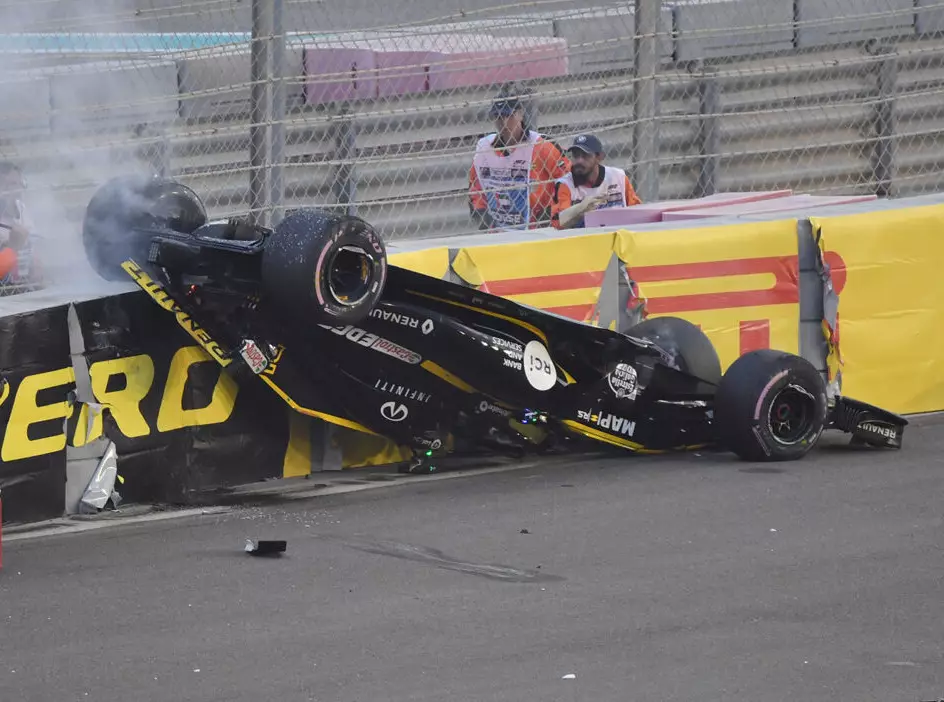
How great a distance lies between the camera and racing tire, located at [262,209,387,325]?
21.7 feet

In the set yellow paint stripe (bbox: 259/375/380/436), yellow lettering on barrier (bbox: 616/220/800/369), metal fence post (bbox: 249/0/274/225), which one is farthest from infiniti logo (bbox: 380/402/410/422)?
yellow lettering on barrier (bbox: 616/220/800/369)

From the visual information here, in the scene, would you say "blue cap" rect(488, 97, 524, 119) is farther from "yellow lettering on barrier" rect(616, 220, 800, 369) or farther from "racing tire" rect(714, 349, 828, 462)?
"racing tire" rect(714, 349, 828, 462)

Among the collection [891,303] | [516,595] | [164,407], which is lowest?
[516,595]

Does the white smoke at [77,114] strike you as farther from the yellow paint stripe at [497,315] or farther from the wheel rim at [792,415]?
the wheel rim at [792,415]

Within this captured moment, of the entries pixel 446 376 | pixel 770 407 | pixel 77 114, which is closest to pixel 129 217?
pixel 77 114

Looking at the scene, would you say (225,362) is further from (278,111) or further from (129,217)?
(278,111)

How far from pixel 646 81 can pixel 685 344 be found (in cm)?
238

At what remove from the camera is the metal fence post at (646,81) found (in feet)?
32.3

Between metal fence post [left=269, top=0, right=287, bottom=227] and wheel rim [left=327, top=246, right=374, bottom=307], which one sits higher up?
metal fence post [left=269, top=0, right=287, bottom=227]

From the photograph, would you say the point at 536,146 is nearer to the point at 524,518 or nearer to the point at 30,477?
the point at 524,518

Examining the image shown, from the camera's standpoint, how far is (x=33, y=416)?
6.73 meters

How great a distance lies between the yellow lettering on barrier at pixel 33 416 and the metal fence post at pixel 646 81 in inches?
168

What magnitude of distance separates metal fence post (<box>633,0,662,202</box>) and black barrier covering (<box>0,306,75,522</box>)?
4223mm

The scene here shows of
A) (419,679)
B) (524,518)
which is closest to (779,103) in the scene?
(524,518)
